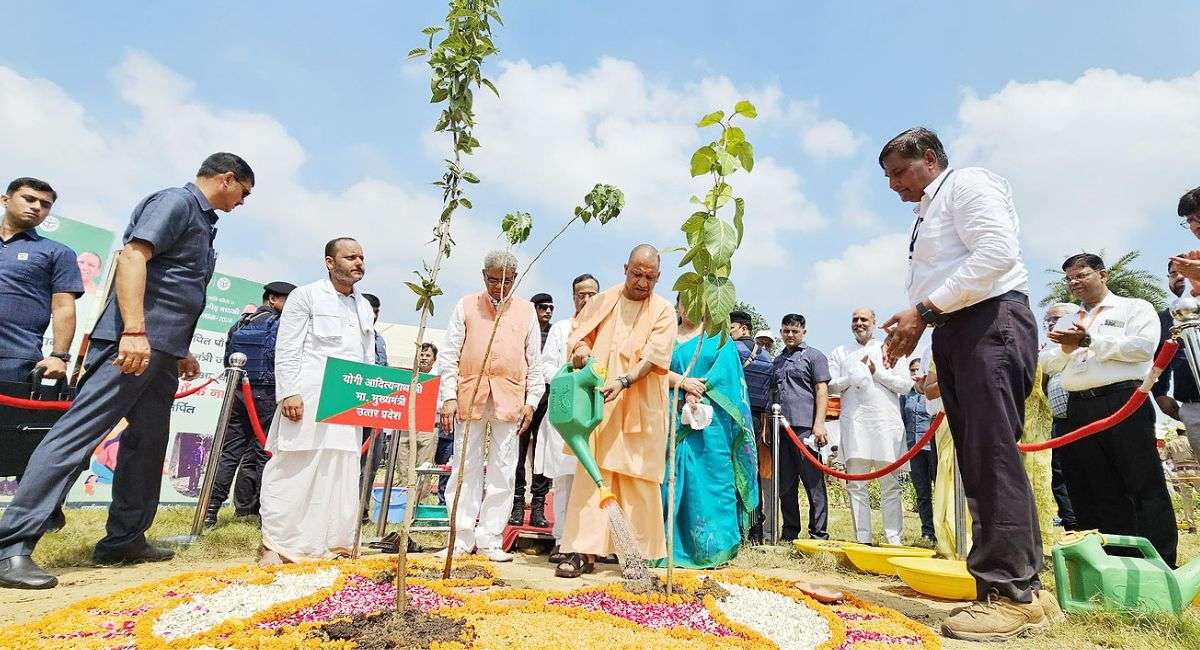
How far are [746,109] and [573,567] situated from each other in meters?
2.59

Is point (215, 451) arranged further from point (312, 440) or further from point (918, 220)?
point (918, 220)

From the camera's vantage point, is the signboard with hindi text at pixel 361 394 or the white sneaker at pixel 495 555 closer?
the signboard with hindi text at pixel 361 394

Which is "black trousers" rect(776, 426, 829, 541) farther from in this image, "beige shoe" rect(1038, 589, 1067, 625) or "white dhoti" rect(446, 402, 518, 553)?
"beige shoe" rect(1038, 589, 1067, 625)

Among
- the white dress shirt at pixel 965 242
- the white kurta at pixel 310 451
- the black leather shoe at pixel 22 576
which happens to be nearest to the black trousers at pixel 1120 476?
the white dress shirt at pixel 965 242

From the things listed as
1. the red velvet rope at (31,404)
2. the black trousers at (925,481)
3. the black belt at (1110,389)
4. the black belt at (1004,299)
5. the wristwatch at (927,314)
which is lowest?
the black trousers at (925,481)

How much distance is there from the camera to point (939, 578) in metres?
3.21

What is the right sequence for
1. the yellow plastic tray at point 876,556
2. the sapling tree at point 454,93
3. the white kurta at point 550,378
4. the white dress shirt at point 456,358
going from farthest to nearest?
the white kurta at point 550,378, the white dress shirt at point 456,358, the yellow plastic tray at point 876,556, the sapling tree at point 454,93

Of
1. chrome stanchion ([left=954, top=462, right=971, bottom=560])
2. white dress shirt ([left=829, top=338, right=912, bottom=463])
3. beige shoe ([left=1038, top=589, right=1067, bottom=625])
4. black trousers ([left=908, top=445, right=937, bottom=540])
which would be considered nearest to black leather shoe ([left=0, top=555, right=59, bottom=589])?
beige shoe ([left=1038, top=589, right=1067, bottom=625])

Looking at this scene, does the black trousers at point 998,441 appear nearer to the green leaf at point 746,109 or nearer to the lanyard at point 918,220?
the lanyard at point 918,220

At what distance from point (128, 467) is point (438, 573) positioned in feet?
6.42

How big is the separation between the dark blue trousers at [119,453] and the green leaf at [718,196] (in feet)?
9.63

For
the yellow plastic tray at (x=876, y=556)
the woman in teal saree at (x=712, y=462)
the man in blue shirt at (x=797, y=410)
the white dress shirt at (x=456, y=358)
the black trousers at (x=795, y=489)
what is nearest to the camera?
the yellow plastic tray at (x=876, y=556)

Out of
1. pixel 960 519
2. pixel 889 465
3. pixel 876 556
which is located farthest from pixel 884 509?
pixel 876 556

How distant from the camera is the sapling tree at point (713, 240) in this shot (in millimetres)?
2980
